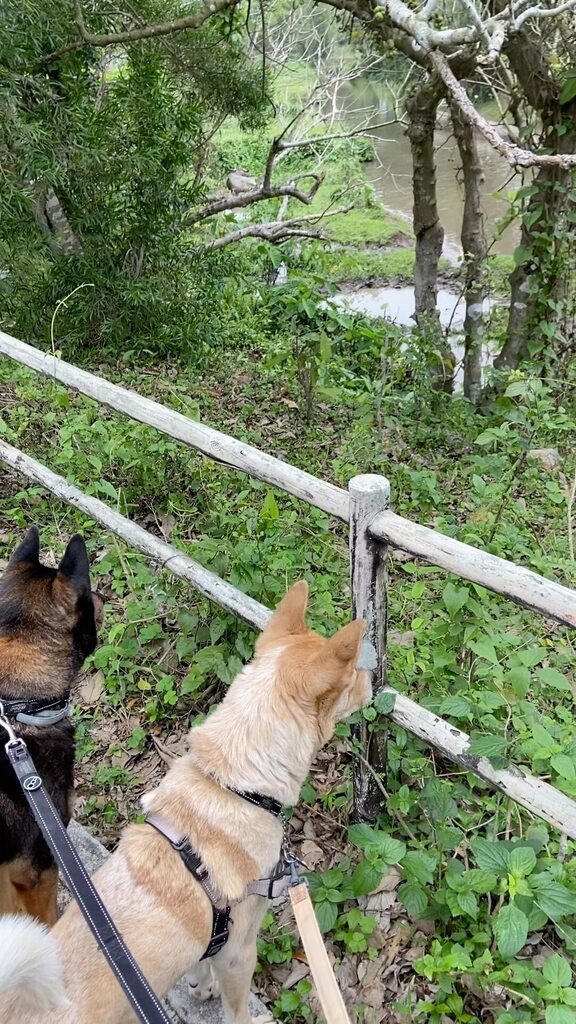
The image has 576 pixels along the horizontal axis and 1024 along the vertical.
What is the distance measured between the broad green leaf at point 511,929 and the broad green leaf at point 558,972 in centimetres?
10

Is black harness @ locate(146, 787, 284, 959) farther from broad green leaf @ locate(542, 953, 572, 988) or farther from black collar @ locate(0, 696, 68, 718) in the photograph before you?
broad green leaf @ locate(542, 953, 572, 988)

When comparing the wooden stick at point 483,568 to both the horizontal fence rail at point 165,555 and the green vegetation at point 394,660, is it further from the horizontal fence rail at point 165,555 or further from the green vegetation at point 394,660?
the horizontal fence rail at point 165,555

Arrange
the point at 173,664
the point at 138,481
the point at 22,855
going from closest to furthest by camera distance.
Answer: the point at 22,855 < the point at 173,664 < the point at 138,481

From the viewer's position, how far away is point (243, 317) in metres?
8.62

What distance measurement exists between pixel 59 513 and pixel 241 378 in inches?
132

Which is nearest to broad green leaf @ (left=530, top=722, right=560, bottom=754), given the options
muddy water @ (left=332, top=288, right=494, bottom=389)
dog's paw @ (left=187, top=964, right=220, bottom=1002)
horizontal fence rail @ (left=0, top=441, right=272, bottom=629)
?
horizontal fence rail @ (left=0, top=441, right=272, bottom=629)

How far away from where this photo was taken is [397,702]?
7.07ft

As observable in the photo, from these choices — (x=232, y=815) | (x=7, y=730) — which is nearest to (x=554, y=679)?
(x=232, y=815)

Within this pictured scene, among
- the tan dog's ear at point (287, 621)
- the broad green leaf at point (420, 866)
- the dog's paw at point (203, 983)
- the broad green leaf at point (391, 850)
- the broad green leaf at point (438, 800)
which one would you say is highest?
the tan dog's ear at point (287, 621)

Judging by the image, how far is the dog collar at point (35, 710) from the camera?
7.08 feet

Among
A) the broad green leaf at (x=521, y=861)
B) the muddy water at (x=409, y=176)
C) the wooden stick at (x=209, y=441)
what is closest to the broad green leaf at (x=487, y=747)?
the broad green leaf at (x=521, y=861)

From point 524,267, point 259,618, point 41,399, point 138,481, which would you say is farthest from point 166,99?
point 259,618

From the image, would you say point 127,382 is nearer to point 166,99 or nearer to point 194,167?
point 166,99

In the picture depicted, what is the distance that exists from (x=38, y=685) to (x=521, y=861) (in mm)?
1685
